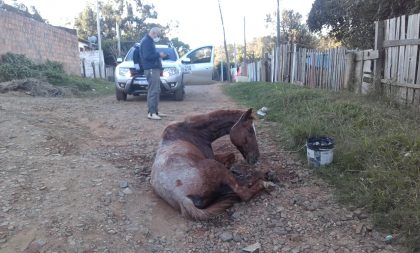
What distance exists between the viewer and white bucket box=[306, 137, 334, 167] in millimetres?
4105

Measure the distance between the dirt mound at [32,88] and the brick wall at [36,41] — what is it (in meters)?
2.80

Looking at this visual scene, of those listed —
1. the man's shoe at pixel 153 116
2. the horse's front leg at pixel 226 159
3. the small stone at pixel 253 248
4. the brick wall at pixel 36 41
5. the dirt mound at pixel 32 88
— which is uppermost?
the brick wall at pixel 36 41

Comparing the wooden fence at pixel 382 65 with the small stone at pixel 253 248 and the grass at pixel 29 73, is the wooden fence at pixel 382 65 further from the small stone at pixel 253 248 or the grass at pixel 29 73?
the grass at pixel 29 73

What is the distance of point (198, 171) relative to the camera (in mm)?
3426

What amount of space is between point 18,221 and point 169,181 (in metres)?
1.37

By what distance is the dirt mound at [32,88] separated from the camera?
36.9ft

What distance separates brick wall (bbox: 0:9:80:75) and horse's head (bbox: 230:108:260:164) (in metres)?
12.4

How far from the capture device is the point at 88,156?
197 inches

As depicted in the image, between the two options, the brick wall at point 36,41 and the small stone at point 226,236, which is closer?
the small stone at point 226,236

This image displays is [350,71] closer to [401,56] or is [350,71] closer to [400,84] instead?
[401,56]

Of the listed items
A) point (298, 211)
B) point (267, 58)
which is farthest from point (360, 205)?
point (267, 58)

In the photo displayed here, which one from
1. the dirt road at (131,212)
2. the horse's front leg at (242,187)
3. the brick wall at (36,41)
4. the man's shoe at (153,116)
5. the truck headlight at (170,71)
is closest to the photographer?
the dirt road at (131,212)

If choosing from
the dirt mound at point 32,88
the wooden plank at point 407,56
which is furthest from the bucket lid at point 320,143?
the dirt mound at point 32,88

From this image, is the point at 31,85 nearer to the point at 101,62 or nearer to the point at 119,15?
the point at 101,62
